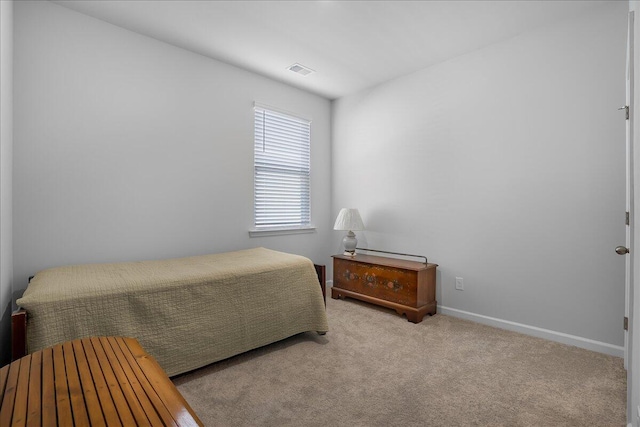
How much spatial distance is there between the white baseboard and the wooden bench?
112 inches

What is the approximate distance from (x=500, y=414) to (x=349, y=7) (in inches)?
112

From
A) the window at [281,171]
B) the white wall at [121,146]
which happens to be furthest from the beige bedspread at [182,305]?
the window at [281,171]

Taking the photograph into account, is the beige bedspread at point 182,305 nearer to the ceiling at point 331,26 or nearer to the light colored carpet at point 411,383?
the light colored carpet at point 411,383

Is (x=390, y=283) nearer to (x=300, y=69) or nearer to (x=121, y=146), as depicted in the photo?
(x=300, y=69)

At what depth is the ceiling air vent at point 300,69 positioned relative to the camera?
3342mm

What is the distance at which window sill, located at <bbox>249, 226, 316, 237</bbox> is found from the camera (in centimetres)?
354

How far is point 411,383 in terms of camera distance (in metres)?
1.94

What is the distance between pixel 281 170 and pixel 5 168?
242 cm

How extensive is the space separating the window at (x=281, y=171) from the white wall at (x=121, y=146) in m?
0.14

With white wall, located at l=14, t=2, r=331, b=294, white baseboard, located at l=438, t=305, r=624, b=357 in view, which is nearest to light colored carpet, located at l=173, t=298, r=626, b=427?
white baseboard, located at l=438, t=305, r=624, b=357

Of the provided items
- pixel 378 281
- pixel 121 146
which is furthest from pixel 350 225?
pixel 121 146

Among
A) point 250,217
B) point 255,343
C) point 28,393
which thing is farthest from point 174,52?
point 28,393

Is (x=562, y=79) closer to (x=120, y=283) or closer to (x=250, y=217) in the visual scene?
(x=250, y=217)

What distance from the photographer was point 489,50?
2943mm
